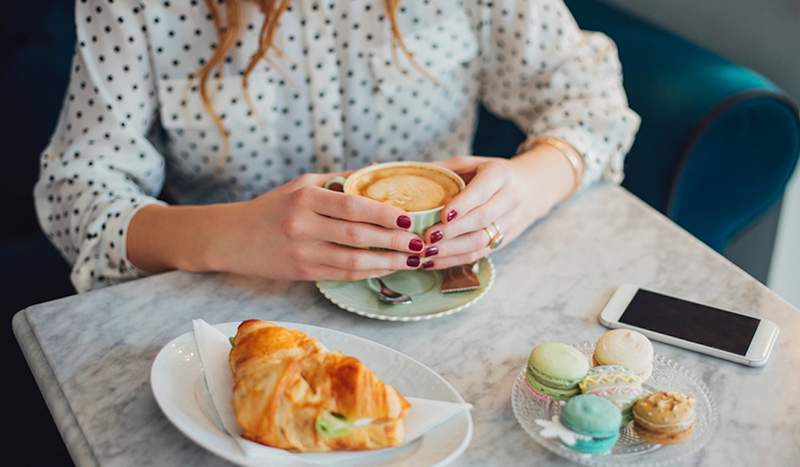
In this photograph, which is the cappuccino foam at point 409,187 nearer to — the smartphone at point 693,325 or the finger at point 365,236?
the finger at point 365,236

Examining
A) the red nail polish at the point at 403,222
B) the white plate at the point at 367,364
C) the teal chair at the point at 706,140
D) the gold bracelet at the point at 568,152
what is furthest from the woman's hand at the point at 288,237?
the teal chair at the point at 706,140

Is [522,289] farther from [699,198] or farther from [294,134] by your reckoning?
[699,198]

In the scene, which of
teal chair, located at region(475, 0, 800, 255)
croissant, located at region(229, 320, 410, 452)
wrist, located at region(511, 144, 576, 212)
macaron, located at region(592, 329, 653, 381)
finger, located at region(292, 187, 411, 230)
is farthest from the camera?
teal chair, located at region(475, 0, 800, 255)

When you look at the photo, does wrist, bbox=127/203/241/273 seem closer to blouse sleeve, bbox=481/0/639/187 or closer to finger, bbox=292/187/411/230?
finger, bbox=292/187/411/230

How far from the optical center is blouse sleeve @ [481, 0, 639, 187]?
132 cm

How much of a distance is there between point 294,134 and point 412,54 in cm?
24

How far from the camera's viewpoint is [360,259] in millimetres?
957

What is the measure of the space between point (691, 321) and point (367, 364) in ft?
1.19

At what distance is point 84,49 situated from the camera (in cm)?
122

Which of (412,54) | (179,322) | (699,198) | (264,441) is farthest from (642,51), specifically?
(264,441)

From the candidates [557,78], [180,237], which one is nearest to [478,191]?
[180,237]

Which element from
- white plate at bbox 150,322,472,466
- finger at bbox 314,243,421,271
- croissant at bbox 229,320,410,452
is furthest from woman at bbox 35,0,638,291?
croissant at bbox 229,320,410,452

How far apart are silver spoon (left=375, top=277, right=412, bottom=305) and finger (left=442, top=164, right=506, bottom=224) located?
99 millimetres

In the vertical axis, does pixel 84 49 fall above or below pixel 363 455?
above
